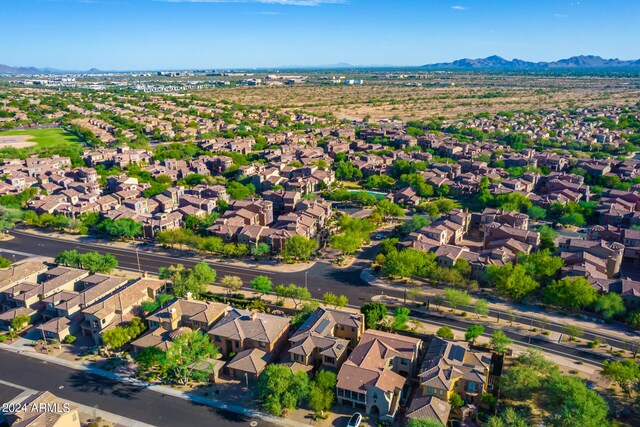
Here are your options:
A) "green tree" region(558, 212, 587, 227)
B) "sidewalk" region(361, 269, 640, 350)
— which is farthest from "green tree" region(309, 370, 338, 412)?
"green tree" region(558, 212, 587, 227)

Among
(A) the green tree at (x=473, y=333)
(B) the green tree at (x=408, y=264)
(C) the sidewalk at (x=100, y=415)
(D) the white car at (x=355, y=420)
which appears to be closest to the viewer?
(D) the white car at (x=355, y=420)

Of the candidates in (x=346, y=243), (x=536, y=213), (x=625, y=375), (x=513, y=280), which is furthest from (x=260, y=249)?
(x=536, y=213)

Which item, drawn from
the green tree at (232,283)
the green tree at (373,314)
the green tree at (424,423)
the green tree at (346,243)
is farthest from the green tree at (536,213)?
the green tree at (424,423)

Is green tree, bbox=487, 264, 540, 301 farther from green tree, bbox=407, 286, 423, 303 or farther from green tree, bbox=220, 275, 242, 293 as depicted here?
green tree, bbox=220, 275, 242, 293

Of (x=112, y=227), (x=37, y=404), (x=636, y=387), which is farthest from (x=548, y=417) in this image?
(x=112, y=227)

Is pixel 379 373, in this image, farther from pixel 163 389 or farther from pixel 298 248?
pixel 298 248

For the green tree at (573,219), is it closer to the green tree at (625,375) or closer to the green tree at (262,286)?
the green tree at (625,375)
